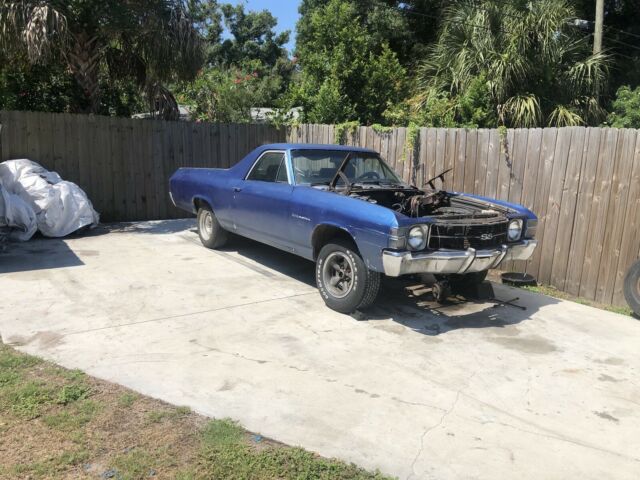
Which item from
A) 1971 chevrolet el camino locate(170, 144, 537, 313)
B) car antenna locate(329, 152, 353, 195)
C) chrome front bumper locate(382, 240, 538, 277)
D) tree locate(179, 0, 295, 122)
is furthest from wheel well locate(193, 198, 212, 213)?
tree locate(179, 0, 295, 122)

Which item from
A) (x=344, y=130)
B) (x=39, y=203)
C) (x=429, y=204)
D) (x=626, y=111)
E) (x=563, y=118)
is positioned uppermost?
(x=626, y=111)

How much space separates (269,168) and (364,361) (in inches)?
127

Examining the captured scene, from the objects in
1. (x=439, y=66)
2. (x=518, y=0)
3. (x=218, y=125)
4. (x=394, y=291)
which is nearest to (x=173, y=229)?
(x=218, y=125)

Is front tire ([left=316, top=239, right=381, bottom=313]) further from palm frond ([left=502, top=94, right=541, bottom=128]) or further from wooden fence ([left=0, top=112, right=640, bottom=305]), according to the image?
palm frond ([left=502, top=94, right=541, bottom=128])

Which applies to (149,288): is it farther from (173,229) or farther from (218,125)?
(218,125)

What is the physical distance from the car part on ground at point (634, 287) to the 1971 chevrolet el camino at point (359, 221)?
116cm

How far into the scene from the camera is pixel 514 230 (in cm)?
568

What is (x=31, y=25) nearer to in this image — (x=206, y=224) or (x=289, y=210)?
(x=206, y=224)

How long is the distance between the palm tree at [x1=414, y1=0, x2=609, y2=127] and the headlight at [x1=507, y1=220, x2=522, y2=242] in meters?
5.86

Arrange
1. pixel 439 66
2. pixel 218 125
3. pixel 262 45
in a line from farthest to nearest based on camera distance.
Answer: pixel 262 45 < pixel 439 66 < pixel 218 125

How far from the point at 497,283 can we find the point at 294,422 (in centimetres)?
449

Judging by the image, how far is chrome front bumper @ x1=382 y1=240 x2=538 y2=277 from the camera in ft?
15.8

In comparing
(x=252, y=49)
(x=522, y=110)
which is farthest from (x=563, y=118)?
(x=252, y=49)

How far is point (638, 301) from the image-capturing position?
19.2ft
